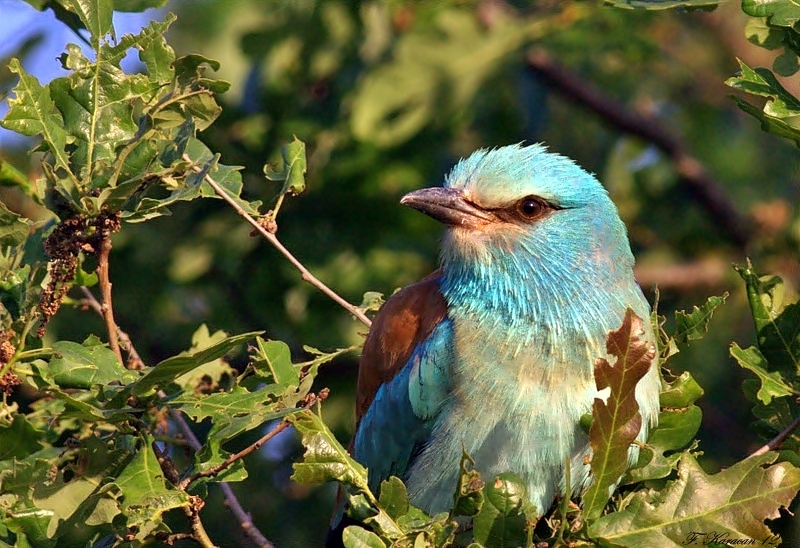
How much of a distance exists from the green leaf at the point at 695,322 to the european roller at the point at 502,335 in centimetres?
12

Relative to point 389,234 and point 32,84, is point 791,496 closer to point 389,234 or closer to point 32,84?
point 32,84

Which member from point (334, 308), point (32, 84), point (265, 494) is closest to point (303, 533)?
point (265, 494)

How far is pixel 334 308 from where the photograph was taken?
5.71 meters

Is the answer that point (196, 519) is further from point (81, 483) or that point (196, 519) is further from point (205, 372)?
point (205, 372)

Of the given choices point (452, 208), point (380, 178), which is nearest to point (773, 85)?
point (452, 208)

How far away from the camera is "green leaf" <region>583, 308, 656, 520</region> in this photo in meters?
2.73

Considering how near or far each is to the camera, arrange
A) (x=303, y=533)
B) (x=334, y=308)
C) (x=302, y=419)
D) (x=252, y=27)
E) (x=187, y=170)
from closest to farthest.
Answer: (x=302, y=419) < (x=187, y=170) < (x=303, y=533) < (x=334, y=308) < (x=252, y=27)

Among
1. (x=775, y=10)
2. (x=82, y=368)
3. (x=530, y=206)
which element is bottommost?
(x=530, y=206)

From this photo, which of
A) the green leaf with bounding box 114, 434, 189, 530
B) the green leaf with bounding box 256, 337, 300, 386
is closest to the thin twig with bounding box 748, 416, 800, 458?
→ the green leaf with bounding box 256, 337, 300, 386

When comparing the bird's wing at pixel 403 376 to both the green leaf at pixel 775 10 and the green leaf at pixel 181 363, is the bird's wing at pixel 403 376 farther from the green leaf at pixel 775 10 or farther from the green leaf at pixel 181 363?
the green leaf at pixel 775 10

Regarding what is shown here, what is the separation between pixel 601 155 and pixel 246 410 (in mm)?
4580

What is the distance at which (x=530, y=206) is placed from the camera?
404 cm

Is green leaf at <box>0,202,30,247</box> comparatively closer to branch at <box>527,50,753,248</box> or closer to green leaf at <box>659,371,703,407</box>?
green leaf at <box>659,371,703,407</box>

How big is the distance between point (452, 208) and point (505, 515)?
1543mm
